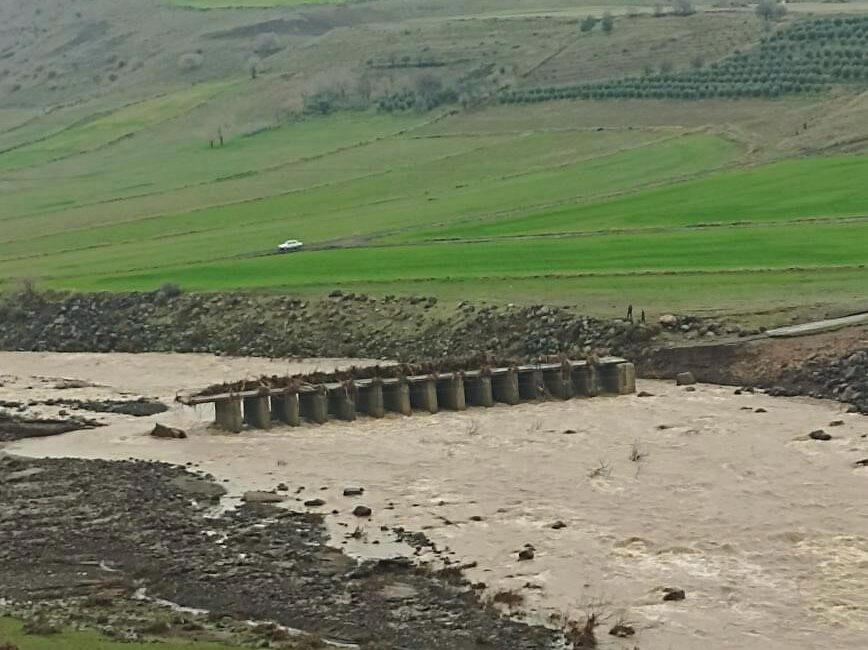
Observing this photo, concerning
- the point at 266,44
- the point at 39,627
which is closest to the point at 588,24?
the point at 266,44

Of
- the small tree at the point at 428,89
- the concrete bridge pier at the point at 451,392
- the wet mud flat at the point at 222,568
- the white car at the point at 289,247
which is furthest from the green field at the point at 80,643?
the small tree at the point at 428,89

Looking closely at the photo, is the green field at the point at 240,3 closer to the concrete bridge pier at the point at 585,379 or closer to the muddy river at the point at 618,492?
the muddy river at the point at 618,492

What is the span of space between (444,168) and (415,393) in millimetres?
43995

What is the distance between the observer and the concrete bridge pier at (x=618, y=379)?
154 ft

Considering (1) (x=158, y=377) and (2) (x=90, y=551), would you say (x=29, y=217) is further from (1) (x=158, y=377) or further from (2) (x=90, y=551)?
(2) (x=90, y=551)

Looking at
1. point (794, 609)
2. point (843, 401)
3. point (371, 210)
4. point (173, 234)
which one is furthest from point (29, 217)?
point (794, 609)

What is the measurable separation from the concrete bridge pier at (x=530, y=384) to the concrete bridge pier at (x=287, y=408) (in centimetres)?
599

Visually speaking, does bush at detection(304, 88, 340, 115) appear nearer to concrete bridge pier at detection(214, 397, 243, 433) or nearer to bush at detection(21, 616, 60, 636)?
concrete bridge pier at detection(214, 397, 243, 433)

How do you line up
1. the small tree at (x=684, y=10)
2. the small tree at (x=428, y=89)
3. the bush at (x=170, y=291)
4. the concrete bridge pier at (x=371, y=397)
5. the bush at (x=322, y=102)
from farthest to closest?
the small tree at (x=684, y=10), the bush at (x=322, y=102), the small tree at (x=428, y=89), the bush at (x=170, y=291), the concrete bridge pier at (x=371, y=397)

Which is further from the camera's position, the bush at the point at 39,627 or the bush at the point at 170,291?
the bush at the point at 170,291

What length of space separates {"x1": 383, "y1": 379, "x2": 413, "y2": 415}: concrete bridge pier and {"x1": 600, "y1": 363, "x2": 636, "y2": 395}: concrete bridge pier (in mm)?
5084

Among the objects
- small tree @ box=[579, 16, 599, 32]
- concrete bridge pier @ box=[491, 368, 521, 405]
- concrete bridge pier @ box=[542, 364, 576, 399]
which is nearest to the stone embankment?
concrete bridge pier @ box=[542, 364, 576, 399]

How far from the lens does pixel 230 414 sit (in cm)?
4459

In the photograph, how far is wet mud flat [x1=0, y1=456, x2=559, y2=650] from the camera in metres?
27.9
